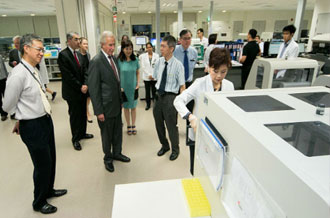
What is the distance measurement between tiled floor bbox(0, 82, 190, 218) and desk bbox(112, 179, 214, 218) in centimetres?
A: 98

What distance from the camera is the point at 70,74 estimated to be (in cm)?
280

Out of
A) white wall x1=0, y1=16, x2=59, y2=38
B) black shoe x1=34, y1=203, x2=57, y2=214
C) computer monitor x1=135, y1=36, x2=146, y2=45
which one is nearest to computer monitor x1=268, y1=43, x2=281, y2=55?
computer monitor x1=135, y1=36, x2=146, y2=45

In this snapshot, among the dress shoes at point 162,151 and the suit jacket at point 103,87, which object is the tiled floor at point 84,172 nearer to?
the dress shoes at point 162,151

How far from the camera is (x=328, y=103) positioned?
2.69 feet

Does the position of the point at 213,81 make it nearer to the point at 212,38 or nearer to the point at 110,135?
the point at 110,135

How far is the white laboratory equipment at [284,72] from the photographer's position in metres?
2.33

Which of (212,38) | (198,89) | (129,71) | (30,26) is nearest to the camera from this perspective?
(198,89)

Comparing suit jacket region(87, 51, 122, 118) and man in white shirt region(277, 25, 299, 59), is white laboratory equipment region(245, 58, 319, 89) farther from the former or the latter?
suit jacket region(87, 51, 122, 118)

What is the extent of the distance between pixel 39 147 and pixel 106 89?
33.2 inches

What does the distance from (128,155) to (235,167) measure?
7.64 ft

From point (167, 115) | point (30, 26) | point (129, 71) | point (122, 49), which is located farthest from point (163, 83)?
point (30, 26)

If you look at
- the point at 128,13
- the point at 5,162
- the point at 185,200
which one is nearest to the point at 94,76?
the point at 185,200

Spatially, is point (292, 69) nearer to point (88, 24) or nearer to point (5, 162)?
point (5, 162)

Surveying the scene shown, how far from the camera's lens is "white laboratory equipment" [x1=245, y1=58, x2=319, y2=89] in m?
2.33
